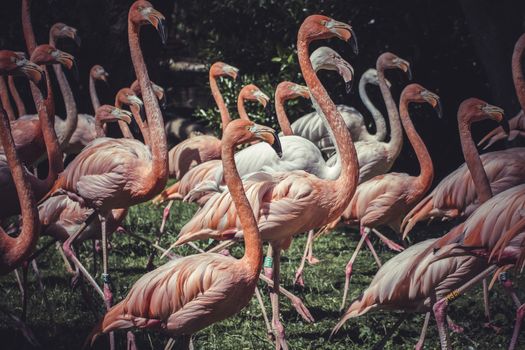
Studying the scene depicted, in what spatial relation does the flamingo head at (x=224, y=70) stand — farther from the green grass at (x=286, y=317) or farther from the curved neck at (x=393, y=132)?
the green grass at (x=286, y=317)

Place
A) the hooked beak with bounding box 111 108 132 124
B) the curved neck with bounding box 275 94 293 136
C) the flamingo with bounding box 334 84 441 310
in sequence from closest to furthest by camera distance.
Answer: the flamingo with bounding box 334 84 441 310, the hooked beak with bounding box 111 108 132 124, the curved neck with bounding box 275 94 293 136

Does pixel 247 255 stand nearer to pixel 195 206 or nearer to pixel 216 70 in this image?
pixel 216 70

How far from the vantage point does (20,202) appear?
4.05 m

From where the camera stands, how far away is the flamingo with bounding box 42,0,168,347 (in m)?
5.12

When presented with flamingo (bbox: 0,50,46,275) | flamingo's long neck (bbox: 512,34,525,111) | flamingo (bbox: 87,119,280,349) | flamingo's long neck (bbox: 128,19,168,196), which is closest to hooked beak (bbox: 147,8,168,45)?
flamingo's long neck (bbox: 128,19,168,196)

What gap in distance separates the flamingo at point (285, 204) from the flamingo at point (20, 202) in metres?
1.02

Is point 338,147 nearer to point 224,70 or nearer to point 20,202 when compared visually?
point 20,202

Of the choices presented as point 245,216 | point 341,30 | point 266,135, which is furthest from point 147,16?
point 245,216

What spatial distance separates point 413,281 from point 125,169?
2.13 metres

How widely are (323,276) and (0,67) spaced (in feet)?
10.6

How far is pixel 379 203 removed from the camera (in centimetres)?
582

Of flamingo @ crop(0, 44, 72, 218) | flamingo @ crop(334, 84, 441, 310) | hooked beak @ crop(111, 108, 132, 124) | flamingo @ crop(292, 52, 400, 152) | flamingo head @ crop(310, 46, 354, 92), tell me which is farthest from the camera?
flamingo @ crop(292, 52, 400, 152)

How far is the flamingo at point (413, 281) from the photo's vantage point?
155 inches

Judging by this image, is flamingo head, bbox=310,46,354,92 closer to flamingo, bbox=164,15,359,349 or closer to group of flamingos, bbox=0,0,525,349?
group of flamingos, bbox=0,0,525,349
